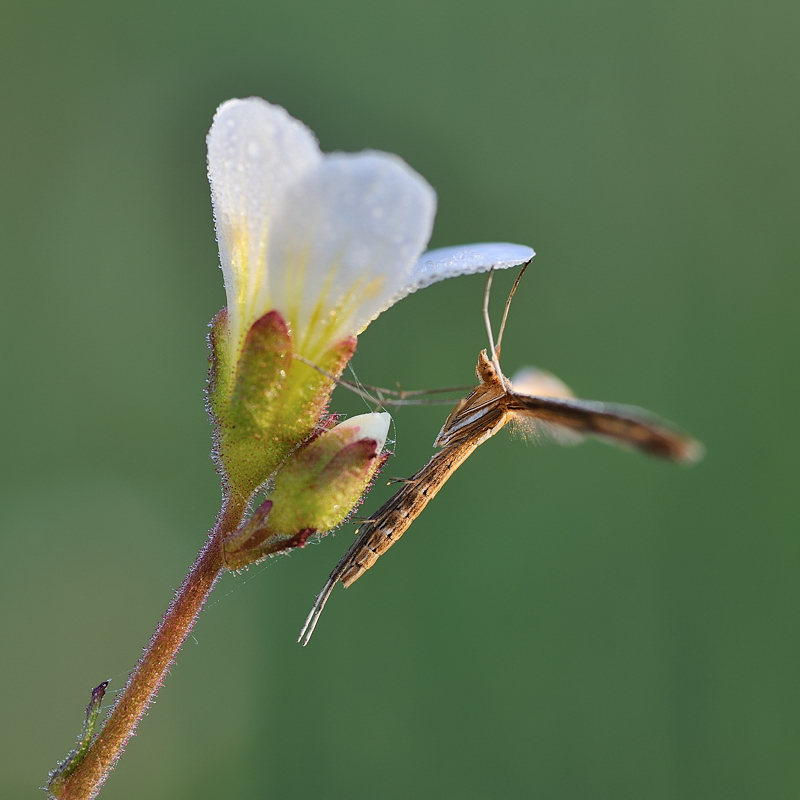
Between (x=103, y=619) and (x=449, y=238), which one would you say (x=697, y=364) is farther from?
(x=103, y=619)

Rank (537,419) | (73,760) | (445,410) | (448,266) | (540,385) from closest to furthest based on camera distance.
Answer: (73,760), (448,266), (537,419), (540,385), (445,410)

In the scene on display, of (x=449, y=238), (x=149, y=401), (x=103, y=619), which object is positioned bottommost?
(x=103, y=619)

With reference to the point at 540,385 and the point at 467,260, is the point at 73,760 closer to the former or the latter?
the point at 467,260

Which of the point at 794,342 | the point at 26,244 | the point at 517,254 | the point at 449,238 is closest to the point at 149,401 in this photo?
the point at 26,244

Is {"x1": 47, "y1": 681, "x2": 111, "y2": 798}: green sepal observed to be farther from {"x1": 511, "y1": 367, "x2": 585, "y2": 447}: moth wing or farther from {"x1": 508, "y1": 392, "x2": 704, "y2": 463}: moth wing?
{"x1": 511, "y1": 367, "x2": 585, "y2": 447}: moth wing

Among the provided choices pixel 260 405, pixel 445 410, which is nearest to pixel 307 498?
pixel 260 405

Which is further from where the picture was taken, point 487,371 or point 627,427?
point 487,371

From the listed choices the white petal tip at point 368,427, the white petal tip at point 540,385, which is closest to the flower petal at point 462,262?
the white petal tip at point 368,427
